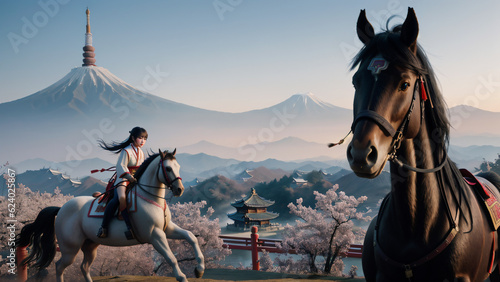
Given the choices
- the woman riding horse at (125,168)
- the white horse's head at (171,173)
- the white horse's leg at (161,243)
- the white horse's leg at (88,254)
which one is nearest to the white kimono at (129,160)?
the woman riding horse at (125,168)

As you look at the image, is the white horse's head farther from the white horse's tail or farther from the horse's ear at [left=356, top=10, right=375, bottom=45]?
the horse's ear at [left=356, top=10, right=375, bottom=45]

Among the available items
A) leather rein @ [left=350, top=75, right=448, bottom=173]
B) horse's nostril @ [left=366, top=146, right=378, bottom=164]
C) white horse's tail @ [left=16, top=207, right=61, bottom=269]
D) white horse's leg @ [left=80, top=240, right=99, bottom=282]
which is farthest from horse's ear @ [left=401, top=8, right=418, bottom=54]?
white horse's tail @ [left=16, top=207, right=61, bottom=269]

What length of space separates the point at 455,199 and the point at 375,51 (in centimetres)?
104

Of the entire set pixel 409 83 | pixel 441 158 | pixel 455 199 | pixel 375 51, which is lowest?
pixel 455 199

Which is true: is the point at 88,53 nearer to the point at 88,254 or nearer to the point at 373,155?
the point at 88,254

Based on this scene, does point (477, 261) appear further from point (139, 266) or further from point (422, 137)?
point (139, 266)

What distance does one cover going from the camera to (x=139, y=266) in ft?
42.2

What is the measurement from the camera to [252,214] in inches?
1115

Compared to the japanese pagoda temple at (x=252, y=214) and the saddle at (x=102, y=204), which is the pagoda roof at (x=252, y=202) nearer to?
the japanese pagoda temple at (x=252, y=214)

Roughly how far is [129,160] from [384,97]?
4.52 meters

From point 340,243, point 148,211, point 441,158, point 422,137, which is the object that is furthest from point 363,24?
point 340,243

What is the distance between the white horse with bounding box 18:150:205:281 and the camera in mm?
5254

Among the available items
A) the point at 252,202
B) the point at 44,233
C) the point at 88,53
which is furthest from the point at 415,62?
the point at 88,53

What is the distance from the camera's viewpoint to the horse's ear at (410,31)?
7.01ft
